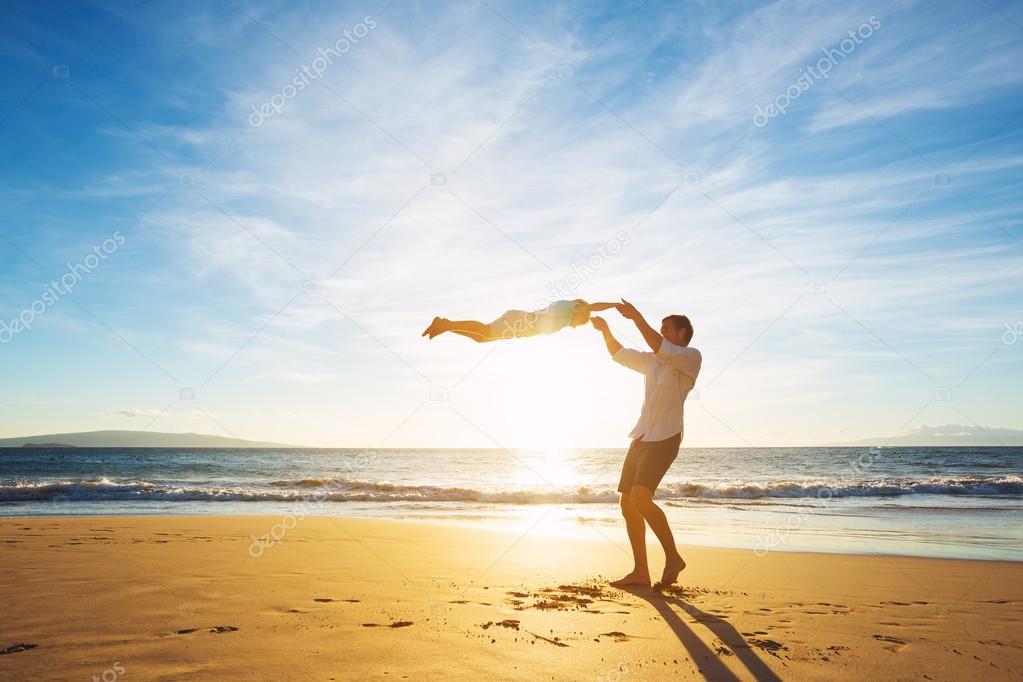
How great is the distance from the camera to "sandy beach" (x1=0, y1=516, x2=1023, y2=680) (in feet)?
12.0

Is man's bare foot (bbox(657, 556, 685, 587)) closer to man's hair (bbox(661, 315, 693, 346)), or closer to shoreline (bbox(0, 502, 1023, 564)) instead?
man's hair (bbox(661, 315, 693, 346))

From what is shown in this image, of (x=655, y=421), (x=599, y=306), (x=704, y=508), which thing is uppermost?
(x=599, y=306)

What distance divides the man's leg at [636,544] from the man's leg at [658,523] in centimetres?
11

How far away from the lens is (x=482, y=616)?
15.4 ft

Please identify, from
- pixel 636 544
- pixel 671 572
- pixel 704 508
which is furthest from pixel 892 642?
pixel 704 508

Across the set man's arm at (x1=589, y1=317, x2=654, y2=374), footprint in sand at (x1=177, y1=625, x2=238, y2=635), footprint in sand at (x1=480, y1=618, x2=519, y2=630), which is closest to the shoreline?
man's arm at (x1=589, y1=317, x2=654, y2=374)

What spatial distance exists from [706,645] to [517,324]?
281cm

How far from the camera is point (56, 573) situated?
20.3 ft

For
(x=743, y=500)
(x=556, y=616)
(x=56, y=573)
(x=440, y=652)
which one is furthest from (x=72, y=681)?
(x=743, y=500)

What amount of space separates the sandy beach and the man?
16.0 inches

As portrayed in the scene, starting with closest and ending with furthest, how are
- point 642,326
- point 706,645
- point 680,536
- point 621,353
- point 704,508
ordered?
1. point 706,645
2. point 642,326
3. point 621,353
4. point 680,536
5. point 704,508

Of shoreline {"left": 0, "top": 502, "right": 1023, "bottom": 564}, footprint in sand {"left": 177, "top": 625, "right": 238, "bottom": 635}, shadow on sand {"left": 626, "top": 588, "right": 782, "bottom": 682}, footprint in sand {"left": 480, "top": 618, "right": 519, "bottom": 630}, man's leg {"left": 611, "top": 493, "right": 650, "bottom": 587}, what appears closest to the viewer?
shadow on sand {"left": 626, "top": 588, "right": 782, "bottom": 682}

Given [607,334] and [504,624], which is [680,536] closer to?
[607,334]

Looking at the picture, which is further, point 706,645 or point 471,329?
point 471,329
